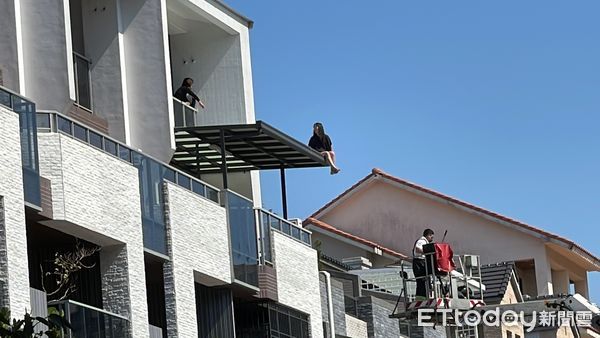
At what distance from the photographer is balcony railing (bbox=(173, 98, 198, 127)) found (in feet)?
129

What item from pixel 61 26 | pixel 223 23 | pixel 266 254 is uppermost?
pixel 223 23

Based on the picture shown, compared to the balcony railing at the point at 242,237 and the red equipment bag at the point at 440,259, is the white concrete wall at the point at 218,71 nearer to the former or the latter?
the balcony railing at the point at 242,237

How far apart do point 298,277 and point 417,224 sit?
91.3 ft

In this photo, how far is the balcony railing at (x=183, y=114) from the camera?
129ft

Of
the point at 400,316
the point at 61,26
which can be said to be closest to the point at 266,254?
the point at 400,316

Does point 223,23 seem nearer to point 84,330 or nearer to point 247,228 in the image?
point 247,228

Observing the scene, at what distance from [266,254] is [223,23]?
539 cm

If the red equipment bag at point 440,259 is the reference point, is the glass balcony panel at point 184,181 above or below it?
above

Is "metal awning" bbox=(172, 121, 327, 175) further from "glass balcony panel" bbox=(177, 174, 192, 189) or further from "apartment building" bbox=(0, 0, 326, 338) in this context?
"glass balcony panel" bbox=(177, 174, 192, 189)

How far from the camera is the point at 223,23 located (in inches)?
1623

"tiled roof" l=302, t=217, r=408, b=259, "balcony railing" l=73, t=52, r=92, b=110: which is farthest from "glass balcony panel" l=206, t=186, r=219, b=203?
"tiled roof" l=302, t=217, r=408, b=259

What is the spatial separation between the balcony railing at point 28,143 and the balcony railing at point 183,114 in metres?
9.19

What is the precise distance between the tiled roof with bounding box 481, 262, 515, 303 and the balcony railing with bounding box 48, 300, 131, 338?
28.6 meters

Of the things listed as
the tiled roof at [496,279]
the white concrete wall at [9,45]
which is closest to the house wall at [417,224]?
the tiled roof at [496,279]
